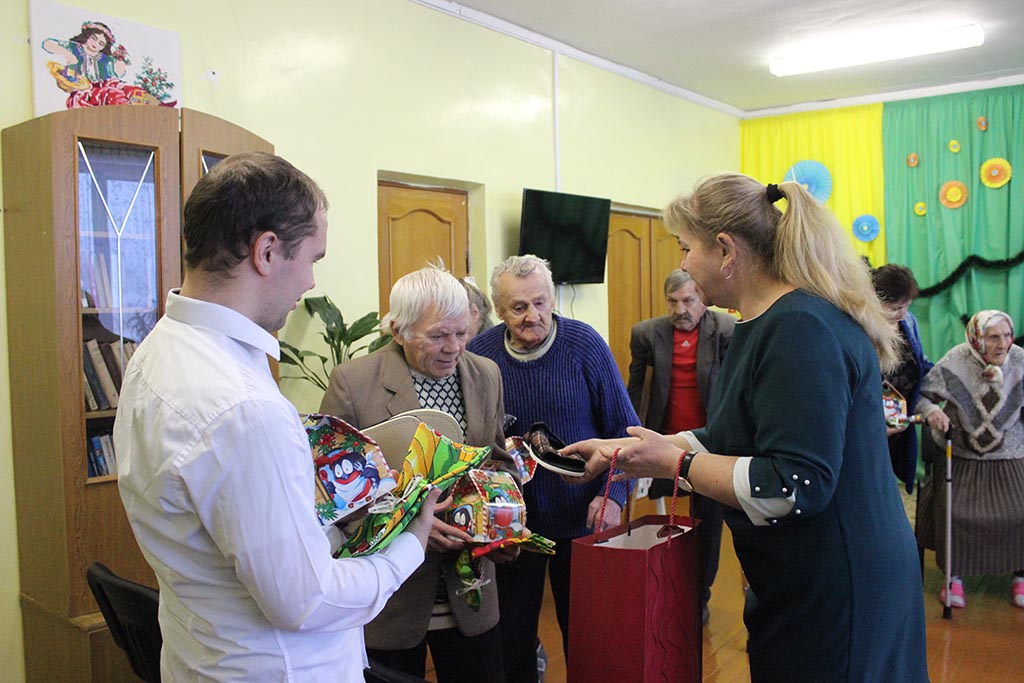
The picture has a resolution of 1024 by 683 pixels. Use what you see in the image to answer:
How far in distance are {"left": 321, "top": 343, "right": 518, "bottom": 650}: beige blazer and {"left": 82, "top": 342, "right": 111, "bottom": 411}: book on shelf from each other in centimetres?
104

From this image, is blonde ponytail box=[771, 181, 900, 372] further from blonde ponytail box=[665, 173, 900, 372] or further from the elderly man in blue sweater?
the elderly man in blue sweater

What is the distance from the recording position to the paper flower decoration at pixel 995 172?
21.2ft

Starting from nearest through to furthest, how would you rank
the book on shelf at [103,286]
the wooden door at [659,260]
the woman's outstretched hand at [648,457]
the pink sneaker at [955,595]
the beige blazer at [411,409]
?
1. the woman's outstretched hand at [648,457]
2. the beige blazer at [411,409]
3. the book on shelf at [103,286]
4. the pink sneaker at [955,595]
5. the wooden door at [659,260]

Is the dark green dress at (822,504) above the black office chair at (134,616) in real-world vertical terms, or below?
above

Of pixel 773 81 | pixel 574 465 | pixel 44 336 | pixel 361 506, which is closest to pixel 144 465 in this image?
pixel 361 506

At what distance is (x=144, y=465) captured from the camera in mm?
1106

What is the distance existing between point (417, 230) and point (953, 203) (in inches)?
180

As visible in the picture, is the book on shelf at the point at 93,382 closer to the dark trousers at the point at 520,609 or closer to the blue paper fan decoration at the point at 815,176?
the dark trousers at the point at 520,609

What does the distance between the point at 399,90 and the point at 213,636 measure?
11.9ft

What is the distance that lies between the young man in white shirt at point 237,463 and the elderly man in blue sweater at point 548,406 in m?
1.34

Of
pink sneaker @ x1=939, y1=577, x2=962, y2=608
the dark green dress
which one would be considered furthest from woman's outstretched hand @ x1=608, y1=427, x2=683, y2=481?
pink sneaker @ x1=939, y1=577, x2=962, y2=608

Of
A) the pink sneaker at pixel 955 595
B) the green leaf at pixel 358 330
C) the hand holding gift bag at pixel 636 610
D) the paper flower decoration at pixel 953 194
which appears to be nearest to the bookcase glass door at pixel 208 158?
the green leaf at pixel 358 330

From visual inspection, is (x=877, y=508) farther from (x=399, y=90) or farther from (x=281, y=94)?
(x=399, y=90)

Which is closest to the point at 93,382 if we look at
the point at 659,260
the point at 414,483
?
the point at 414,483
